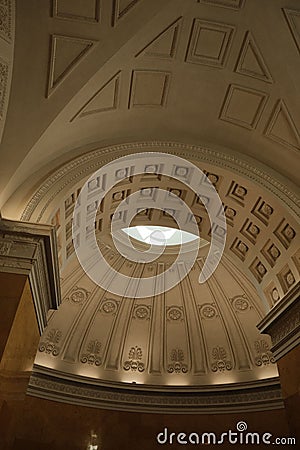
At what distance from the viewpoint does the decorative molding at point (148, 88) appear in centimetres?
702

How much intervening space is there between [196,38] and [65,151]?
9.64 feet

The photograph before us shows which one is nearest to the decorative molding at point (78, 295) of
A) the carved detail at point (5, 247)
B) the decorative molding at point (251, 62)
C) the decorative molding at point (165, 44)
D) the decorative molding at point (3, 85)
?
the carved detail at point (5, 247)

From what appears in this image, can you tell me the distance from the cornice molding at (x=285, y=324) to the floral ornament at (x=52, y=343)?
6862 mm

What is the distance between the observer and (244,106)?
7.43 metres

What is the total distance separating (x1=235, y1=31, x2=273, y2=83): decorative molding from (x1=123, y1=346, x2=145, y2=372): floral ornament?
9175 millimetres

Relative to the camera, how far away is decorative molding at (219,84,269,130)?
719 cm

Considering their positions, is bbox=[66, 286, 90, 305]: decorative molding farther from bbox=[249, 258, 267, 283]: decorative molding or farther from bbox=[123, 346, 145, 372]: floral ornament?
bbox=[249, 258, 267, 283]: decorative molding

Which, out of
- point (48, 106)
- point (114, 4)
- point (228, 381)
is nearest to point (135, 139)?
point (48, 106)

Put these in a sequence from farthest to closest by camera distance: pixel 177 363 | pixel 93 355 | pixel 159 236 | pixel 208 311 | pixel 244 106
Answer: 1. pixel 159 236
2. pixel 208 311
3. pixel 177 363
4. pixel 93 355
5. pixel 244 106

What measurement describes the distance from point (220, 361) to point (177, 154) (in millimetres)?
7593

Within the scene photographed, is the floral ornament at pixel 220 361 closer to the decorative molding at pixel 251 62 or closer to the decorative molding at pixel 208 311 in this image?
the decorative molding at pixel 208 311

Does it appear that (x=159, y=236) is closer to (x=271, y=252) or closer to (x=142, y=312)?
(x=142, y=312)

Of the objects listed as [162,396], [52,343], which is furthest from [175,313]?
[52,343]

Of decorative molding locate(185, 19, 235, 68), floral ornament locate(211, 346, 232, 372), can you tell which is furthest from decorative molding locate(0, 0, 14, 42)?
floral ornament locate(211, 346, 232, 372)
